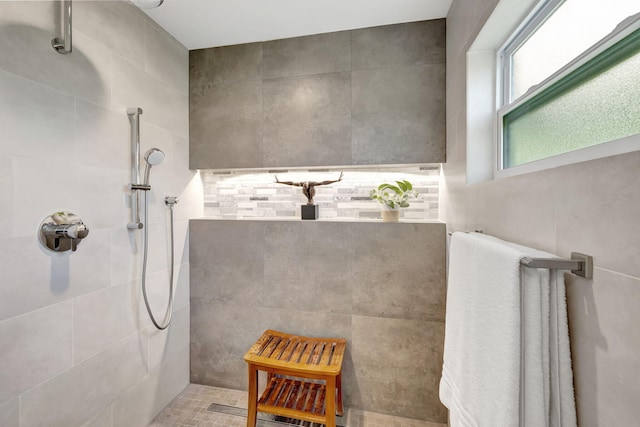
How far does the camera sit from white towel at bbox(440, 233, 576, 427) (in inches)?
24.0

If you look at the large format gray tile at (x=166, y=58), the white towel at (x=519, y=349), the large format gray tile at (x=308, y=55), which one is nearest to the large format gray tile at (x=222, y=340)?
the white towel at (x=519, y=349)

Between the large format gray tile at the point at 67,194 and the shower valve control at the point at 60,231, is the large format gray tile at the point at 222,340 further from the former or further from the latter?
the shower valve control at the point at 60,231

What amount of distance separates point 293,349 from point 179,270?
37.0 inches

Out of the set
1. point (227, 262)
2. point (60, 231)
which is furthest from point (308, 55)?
point (60, 231)

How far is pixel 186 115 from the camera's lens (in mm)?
1917

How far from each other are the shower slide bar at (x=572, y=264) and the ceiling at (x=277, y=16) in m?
1.54

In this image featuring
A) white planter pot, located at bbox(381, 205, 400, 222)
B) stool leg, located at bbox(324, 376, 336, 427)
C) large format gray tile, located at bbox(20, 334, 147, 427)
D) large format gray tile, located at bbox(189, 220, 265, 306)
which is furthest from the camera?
large format gray tile, located at bbox(189, 220, 265, 306)

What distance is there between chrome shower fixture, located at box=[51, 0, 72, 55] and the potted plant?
1616 millimetres

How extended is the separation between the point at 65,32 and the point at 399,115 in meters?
1.65

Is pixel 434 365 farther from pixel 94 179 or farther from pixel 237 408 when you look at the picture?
pixel 94 179

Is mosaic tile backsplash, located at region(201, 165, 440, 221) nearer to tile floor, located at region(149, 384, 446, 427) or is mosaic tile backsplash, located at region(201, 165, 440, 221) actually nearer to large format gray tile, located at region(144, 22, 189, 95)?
large format gray tile, located at region(144, 22, 189, 95)

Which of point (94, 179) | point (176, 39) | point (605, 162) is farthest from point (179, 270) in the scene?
point (605, 162)

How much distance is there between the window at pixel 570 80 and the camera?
596mm

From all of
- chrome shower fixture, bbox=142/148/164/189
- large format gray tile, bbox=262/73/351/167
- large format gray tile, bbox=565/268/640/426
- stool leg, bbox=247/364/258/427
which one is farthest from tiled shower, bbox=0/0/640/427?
large format gray tile, bbox=262/73/351/167
